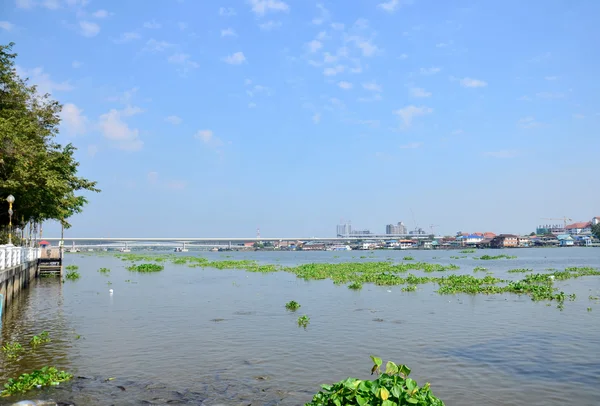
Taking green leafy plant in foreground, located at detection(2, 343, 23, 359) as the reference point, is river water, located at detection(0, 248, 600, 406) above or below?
below

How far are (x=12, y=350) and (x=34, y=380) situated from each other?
15.7 feet

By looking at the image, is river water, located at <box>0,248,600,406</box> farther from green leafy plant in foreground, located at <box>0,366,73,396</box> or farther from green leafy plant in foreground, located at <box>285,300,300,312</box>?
green leafy plant in foreground, located at <box>285,300,300,312</box>

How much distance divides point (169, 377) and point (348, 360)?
546 cm

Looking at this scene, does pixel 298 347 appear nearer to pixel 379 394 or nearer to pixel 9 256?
pixel 379 394

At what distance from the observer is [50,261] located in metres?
48.3

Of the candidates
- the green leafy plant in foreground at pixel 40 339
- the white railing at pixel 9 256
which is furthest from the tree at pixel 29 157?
the green leafy plant in foreground at pixel 40 339

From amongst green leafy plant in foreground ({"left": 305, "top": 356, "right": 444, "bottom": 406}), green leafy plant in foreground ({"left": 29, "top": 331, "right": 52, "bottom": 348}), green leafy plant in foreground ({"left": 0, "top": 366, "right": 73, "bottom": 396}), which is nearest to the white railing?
green leafy plant in foreground ({"left": 29, "top": 331, "right": 52, "bottom": 348})

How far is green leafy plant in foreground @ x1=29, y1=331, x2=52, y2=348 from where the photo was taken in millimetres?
16606

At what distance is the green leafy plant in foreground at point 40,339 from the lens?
16606 mm

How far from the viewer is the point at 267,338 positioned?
18094 mm

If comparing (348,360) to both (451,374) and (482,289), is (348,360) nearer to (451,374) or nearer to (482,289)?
(451,374)

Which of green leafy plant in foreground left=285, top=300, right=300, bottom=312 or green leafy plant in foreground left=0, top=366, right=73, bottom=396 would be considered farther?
green leafy plant in foreground left=285, top=300, right=300, bottom=312

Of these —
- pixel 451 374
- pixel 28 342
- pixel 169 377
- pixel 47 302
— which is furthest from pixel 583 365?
pixel 47 302

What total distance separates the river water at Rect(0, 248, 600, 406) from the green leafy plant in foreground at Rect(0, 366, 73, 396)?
365mm
